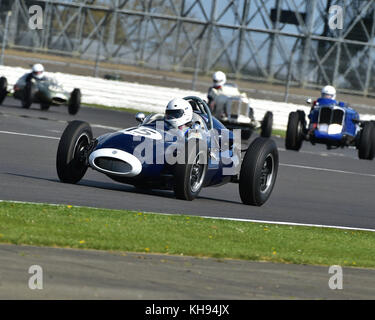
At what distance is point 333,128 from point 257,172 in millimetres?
10620

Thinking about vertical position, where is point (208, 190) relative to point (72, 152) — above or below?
below

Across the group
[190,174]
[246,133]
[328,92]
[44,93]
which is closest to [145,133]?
[190,174]

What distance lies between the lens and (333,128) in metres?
23.5

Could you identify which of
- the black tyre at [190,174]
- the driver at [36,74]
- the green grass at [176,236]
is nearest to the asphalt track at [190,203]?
the black tyre at [190,174]

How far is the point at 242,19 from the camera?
43.0 m

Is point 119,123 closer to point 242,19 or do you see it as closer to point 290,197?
point 290,197

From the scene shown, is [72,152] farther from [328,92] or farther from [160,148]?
[328,92]

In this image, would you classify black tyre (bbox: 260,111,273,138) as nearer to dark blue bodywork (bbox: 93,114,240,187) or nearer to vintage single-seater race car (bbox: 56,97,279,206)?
vintage single-seater race car (bbox: 56,97,279,206)

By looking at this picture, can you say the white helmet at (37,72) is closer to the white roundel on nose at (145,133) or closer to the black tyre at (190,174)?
the white roundel on nose at (145,133)

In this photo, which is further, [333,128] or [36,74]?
[36,74]

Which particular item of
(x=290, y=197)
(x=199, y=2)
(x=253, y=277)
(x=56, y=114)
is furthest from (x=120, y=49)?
(x=253, y=277)
